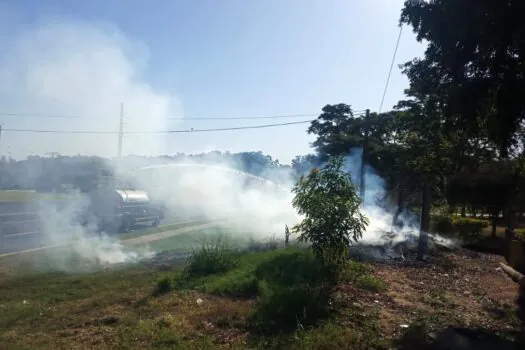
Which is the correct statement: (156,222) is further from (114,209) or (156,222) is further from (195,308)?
(195,308)

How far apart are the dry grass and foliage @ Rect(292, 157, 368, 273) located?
656 mm

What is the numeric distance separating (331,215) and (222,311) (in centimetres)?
247

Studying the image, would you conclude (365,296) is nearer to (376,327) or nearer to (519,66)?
(376,327)

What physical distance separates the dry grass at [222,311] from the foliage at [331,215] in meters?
0.66

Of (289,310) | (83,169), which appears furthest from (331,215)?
(83,169)

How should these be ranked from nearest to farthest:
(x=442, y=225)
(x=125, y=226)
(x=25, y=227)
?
(x=442, y=225) → (x=25, y=227) → (x=125, y=226)

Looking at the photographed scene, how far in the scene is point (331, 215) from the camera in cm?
768

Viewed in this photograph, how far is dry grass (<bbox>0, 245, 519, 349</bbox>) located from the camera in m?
5.52

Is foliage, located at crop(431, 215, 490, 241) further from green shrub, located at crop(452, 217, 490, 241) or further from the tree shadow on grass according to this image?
the tree shadow on grass

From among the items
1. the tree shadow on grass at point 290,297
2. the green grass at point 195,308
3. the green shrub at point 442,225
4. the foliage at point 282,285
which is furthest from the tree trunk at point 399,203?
the tree shadow on grass at point 290,297

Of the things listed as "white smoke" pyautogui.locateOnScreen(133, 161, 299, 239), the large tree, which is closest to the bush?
the large tree

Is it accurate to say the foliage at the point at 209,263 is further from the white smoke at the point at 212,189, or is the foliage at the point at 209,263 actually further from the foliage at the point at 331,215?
the white smoke at the point at 212,189

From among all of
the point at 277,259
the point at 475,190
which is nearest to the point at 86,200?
the point at 277,259

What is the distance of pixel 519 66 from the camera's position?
677 centimetres
